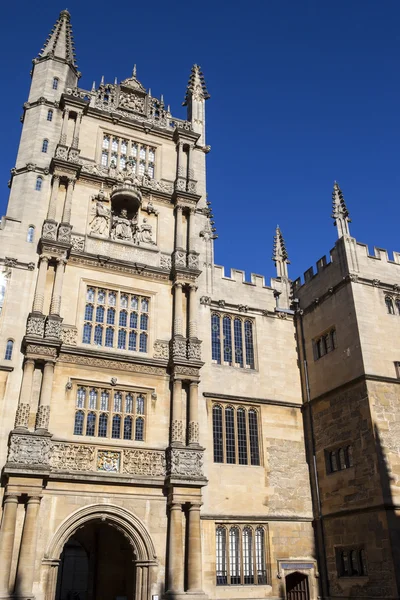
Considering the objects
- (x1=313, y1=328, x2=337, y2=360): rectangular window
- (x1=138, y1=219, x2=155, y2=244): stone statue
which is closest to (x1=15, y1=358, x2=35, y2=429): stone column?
(x1=138, y1=219, x2=155, y2=244): stone statue

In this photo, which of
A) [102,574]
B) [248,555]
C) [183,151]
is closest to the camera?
[248,555]

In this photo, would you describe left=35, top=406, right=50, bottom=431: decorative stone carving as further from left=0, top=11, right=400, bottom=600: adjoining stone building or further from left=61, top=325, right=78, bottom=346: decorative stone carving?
left=61, top=325, right=78, bottom=346: decorative stone carving

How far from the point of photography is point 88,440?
1967cm

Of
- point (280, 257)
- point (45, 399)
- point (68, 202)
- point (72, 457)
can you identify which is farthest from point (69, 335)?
point (280, 257)

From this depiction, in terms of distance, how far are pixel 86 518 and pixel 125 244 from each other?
444 inches

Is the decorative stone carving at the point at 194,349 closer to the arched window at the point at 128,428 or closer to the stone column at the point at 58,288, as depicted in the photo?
the arched window at the point at 128,428

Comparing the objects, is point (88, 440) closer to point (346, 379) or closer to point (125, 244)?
point (125, 244)

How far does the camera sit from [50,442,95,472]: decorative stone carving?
18.8 m

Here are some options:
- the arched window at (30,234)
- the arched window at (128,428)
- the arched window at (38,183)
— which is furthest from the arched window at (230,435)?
the arched window at (38,183)

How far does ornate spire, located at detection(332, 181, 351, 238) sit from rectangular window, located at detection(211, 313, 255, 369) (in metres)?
5.73

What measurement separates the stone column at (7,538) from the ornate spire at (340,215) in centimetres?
1684

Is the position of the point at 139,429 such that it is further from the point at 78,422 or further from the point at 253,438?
the point at 253,438

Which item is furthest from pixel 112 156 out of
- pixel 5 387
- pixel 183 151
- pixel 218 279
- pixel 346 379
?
pixel 346 379

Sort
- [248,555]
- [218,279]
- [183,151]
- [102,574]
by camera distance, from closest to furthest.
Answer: [248,555], [102,574], [218,279], [183,151]
